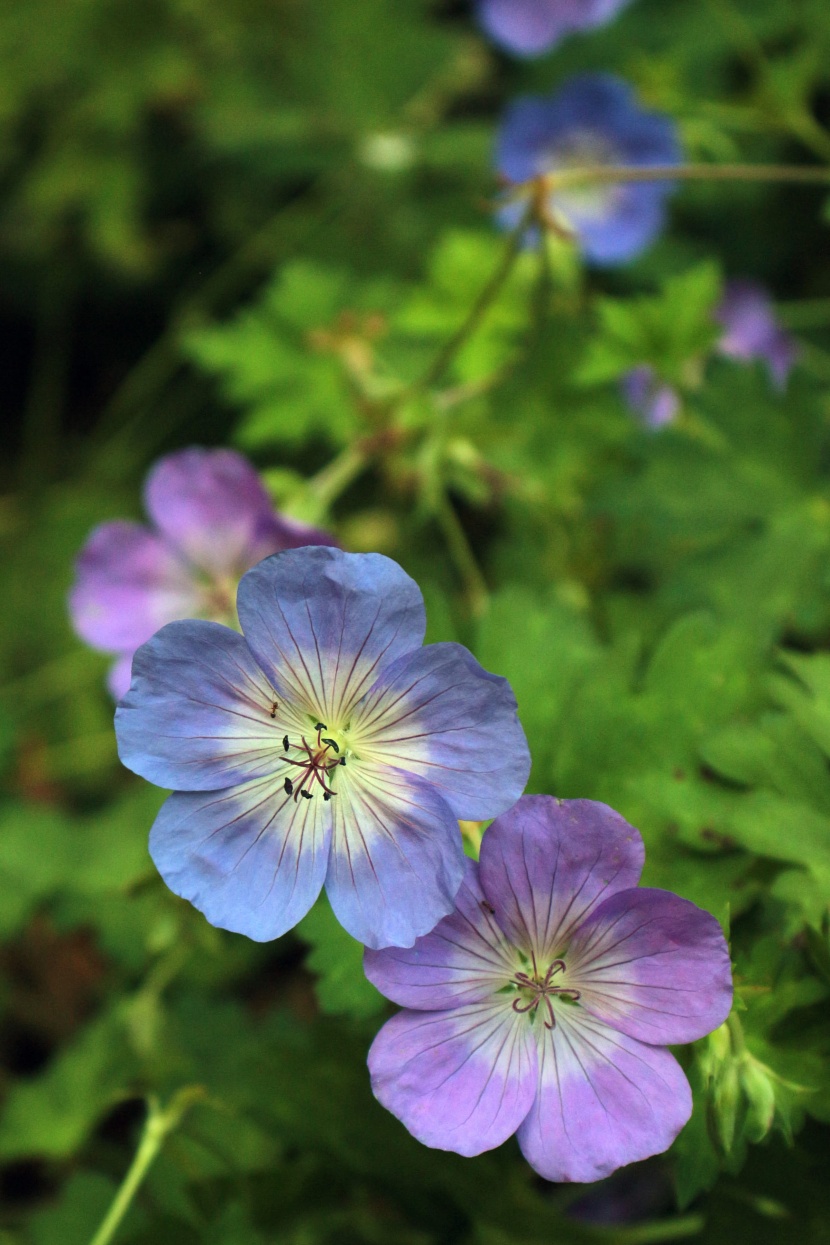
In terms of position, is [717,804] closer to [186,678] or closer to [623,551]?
[186,678]

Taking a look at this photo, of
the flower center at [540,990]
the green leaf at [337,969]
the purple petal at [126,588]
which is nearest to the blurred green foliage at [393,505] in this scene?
the green leaf at [337,969]

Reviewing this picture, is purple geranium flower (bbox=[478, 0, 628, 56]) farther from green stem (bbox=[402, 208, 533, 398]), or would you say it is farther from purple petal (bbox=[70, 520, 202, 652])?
purple petal (bbox=[70, 520, 202, 652])

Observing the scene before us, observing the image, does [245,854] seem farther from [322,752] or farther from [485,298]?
[485,298]

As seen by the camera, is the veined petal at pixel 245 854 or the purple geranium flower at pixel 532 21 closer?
the veined petal at pixel 245 854

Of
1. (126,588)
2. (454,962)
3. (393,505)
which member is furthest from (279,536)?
(393,505)

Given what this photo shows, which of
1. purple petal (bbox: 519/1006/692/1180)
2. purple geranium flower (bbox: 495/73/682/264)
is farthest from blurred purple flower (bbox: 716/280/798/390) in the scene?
purple petal (bbox: 519/1006/692/1180)

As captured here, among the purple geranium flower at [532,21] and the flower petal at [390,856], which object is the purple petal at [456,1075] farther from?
the purple geranium flower at [532,21]
